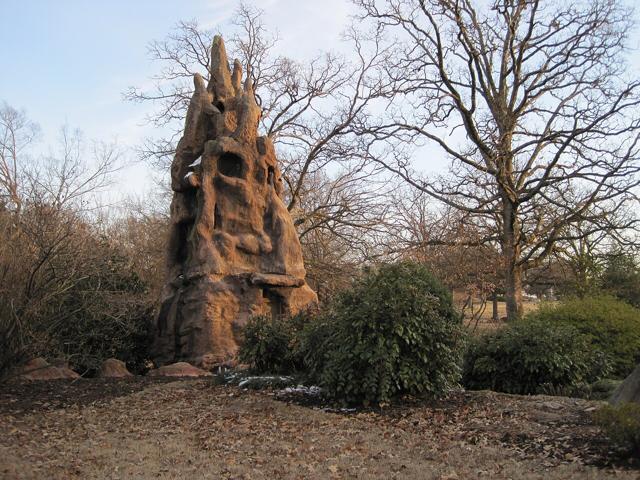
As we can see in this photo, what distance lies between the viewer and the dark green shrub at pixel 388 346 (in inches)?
339

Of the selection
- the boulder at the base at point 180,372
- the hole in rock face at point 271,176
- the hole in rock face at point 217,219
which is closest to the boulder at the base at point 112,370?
the boulder at the base at point 180,372

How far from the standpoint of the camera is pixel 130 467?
6.17m

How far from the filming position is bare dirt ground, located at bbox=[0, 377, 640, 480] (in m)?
5.88

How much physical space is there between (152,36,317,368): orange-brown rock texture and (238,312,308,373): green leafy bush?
239 cm

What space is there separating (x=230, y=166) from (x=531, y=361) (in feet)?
27.7

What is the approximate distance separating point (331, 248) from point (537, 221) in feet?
35.4

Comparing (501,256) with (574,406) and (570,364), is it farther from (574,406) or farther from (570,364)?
(574,406)

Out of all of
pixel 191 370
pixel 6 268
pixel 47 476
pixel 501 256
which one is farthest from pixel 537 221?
pixel 47 476

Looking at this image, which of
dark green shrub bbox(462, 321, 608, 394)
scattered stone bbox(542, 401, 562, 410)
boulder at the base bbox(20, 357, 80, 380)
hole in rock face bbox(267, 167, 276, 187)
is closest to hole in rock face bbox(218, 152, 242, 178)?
hole in rock face bbox(267, 167, 276, 187)

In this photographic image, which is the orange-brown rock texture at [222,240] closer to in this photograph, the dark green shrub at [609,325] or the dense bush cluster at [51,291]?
the dense bush cluster at [51,291]

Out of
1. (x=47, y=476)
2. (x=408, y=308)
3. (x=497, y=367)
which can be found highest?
(x=408, y=308)

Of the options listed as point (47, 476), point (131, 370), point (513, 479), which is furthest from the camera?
point (131, 370)

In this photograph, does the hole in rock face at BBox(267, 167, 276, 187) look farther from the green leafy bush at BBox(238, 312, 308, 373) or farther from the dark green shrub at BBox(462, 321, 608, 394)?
the dark green shrub at BBox(462, 321, 608, 394)

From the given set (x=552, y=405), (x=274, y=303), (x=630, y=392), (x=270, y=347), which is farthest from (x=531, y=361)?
(x=274, y=303)
